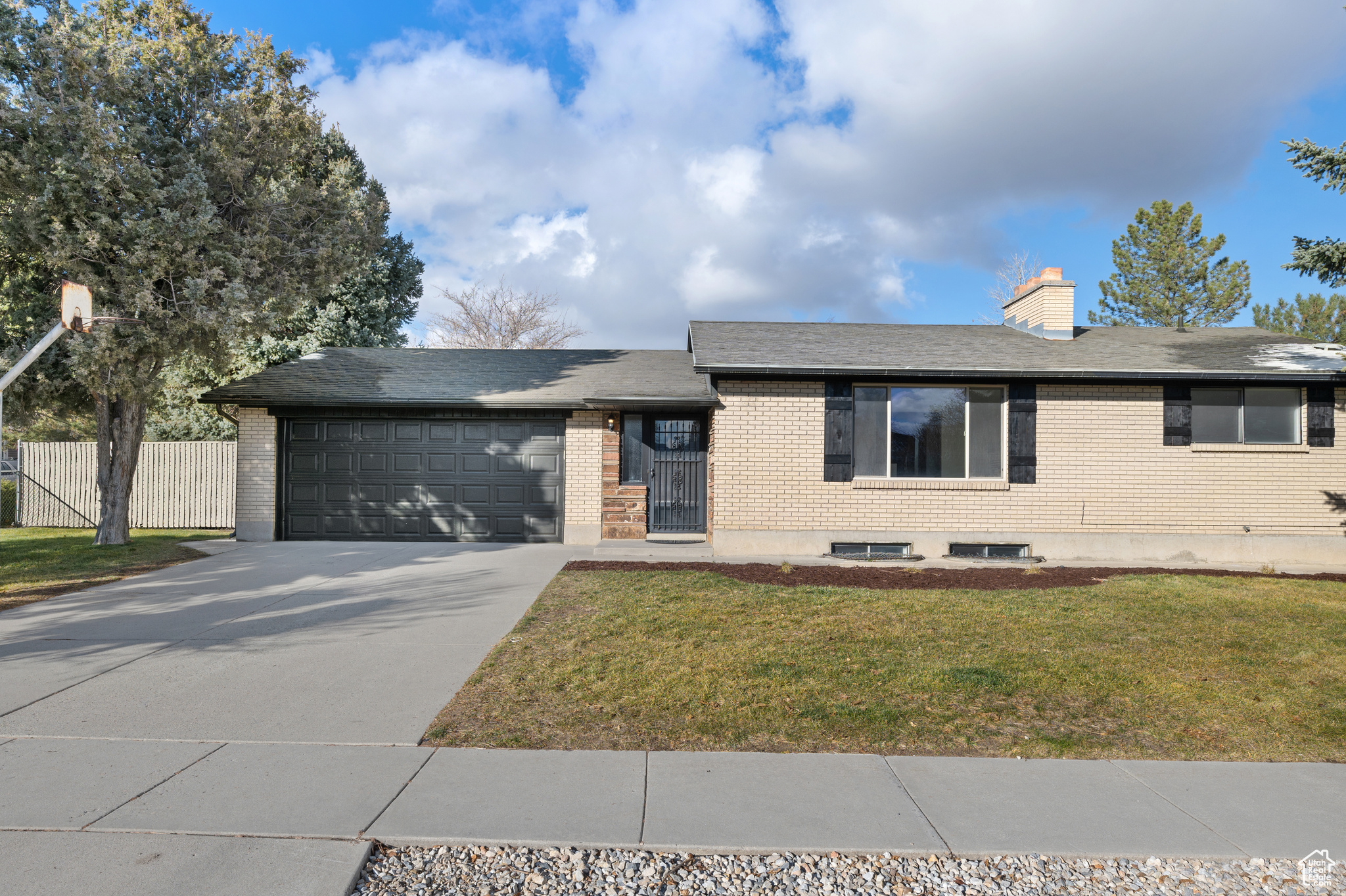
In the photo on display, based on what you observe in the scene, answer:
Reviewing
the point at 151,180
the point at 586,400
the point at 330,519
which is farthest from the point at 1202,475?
the point at 151,180

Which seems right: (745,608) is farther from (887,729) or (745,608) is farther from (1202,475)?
(1202,475)

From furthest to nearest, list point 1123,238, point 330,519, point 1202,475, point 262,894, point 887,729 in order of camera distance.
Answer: point 1123,238 < point 330,519 < point 1202,475 < point 887,729 < point 262,894

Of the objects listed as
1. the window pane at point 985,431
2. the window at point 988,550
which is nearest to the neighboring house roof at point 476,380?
the window pane at point 985,431

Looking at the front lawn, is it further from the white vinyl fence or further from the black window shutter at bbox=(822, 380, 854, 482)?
the white vinyl fence

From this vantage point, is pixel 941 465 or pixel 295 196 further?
pixel 295 196

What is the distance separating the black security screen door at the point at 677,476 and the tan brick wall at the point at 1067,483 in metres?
1.53

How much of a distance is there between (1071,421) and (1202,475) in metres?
2.14

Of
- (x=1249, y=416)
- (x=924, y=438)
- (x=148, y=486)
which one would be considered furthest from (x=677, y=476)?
(x=148, y=486)

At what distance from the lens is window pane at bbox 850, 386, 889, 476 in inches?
463

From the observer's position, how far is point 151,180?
34.8 ft

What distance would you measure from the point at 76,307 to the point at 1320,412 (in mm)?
16721

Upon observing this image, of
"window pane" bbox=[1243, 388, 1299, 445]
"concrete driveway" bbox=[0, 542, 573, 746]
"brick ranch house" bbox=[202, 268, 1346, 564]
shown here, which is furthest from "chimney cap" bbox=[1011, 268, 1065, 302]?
"concrete driveway" bbox=[0, 542, 573, 746]

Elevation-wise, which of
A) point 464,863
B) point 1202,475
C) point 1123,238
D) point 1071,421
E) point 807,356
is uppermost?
point 1123,238

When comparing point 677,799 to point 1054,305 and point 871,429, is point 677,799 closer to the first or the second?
point 871,429
